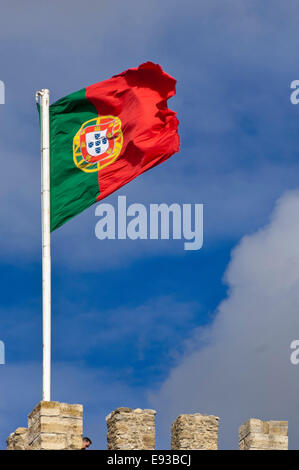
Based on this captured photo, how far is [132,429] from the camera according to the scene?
A: 63.6 meters

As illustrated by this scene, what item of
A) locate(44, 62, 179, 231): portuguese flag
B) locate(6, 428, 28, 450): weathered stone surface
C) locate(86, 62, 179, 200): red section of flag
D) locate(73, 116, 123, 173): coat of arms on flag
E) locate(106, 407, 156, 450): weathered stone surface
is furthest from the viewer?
locate(73, 116, 123, 173): coat of arms on flag

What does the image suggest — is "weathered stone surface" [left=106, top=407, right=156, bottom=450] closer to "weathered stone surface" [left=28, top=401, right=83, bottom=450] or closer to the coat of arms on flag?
"weathered stone surface" [left=28, top=401, right=83, bottom=450]

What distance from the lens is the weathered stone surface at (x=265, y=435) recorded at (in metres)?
64.2

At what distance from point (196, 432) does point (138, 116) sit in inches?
506

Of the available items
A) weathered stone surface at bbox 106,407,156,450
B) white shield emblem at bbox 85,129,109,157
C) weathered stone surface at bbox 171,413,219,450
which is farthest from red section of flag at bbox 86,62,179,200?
weathered stone surface at bbox 171,413,219,450

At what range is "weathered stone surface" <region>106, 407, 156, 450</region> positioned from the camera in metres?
63.5

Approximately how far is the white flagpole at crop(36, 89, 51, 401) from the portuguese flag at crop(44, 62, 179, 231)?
25.9 inches
